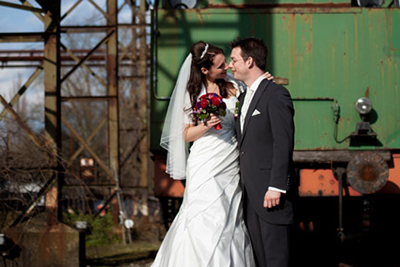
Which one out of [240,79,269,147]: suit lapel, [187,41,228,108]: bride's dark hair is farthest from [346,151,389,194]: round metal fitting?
[240,79,269,147]: suit lapel

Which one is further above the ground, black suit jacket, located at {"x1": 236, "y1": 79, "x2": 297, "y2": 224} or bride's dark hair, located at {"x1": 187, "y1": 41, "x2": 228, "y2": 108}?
bride's dark hair, located at {"x1": 187, "y1": 41, "x2": 228, "y2": 108}

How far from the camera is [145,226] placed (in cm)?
1250

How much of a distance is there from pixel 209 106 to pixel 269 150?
55cm

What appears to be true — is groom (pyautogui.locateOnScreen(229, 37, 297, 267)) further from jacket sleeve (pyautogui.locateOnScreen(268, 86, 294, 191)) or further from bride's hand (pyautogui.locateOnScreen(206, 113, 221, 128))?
bride's hand (pyautogui.locateOnScreen(206, 113, 221, 128))

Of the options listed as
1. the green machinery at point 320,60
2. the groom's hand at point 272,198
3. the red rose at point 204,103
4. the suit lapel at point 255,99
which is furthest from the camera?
the green machinery at point 320,60

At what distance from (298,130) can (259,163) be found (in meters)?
2.78

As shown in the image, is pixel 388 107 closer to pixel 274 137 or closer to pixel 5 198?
pixel 274 137

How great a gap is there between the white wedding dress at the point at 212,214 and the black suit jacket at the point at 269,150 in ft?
0.62

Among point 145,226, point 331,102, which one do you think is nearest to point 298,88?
point 331,102

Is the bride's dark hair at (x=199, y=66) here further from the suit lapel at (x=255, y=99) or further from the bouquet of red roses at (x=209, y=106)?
the suit lapel at (x=255, y=99)

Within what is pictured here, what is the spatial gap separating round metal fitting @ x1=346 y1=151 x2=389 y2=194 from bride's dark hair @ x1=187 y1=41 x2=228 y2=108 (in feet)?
6.57

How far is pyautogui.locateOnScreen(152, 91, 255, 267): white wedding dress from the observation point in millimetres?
4020

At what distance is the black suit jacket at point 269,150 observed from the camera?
378cm

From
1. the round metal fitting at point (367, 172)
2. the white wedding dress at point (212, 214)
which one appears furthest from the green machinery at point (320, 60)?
the white wedding dress at point (212, 214)
